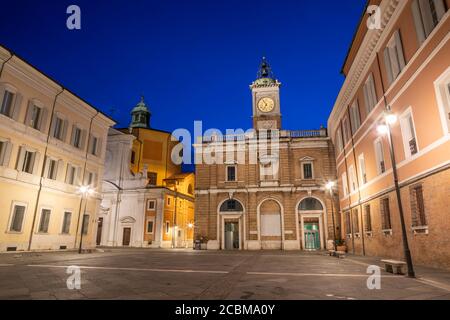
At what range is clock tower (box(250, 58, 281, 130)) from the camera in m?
37.7

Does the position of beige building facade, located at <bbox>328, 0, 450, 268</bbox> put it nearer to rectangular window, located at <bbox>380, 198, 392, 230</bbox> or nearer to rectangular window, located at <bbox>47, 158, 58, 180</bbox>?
rectangular window, located at <bbox>380, 198, 392, 230</bbox>

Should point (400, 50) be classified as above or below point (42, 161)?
above

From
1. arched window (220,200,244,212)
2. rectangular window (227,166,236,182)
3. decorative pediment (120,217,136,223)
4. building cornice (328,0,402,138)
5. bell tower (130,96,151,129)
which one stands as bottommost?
decorative pediment (120,217,136,223)

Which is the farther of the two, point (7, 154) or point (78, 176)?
point (78, 176)

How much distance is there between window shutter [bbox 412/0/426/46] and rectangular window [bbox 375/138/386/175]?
659 cm

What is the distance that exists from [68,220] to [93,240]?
3.82m

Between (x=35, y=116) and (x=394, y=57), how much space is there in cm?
2362

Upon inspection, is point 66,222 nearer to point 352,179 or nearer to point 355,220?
point 355,220

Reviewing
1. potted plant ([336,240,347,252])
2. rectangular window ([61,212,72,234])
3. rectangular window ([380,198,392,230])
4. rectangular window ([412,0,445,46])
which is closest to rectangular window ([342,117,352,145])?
rectangular window ([380,198,392,230])

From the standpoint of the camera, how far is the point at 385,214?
56.6 feet

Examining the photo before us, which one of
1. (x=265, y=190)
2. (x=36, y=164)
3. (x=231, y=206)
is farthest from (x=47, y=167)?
(x=265, y=190)

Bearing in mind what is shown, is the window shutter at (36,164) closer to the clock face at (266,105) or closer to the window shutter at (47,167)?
the window shutter at (47,167)
